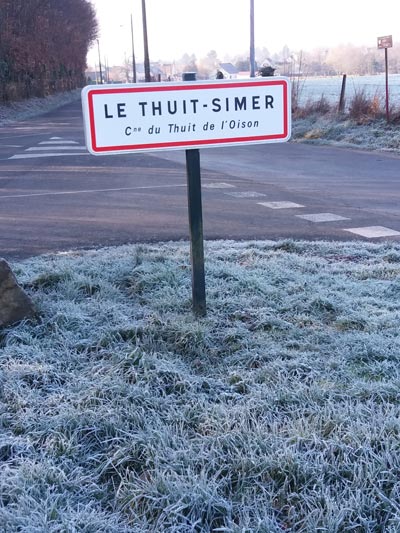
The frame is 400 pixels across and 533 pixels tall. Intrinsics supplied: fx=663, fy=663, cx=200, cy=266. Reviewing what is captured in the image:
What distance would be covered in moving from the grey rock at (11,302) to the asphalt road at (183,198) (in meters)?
2.55

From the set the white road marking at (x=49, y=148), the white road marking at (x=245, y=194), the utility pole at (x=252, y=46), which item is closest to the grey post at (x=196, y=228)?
the white road marking at (x=245, y=194)

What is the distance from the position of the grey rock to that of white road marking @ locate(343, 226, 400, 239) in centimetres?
444

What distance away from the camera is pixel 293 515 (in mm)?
2420

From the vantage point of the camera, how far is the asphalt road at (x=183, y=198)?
770 cm

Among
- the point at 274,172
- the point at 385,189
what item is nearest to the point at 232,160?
the point at 274,172

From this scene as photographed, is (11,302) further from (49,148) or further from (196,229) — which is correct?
(49,148)

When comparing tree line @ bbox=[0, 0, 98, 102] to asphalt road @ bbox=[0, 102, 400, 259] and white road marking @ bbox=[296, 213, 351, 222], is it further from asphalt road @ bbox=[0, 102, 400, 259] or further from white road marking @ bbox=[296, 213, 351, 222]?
white road marking @ bbox=[296, 213, 351, 222]

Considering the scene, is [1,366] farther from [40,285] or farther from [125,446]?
[40,285]

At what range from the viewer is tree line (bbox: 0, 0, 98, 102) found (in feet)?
124

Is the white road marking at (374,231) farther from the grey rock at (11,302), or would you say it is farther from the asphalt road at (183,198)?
the grey rock at (11,302)

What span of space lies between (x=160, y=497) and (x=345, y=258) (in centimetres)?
423

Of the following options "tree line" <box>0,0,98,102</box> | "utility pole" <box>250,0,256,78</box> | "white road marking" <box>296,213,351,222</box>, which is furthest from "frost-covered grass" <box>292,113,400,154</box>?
"tree line" <box>0,0,98,102</box>

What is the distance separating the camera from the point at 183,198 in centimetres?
1005

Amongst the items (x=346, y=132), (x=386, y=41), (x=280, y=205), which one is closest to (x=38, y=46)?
(x=346, y=132)
